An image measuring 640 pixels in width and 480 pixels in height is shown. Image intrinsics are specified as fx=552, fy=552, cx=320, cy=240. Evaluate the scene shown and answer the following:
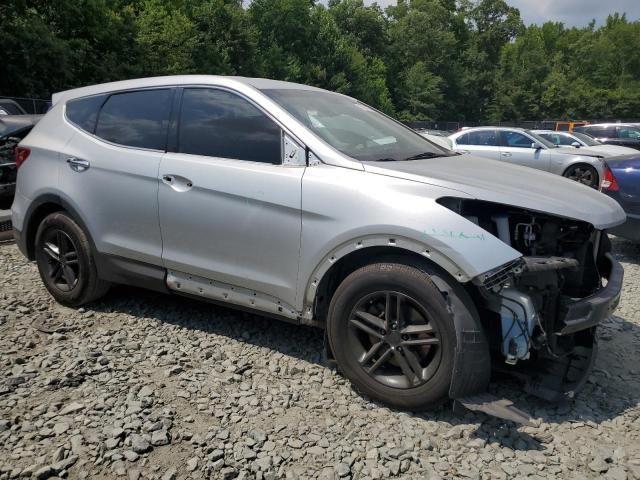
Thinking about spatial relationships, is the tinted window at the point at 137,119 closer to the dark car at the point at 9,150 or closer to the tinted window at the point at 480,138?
the dark car at the point at 9,150

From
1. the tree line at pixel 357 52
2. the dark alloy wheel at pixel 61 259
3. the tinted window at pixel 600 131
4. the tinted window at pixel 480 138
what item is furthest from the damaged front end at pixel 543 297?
the tree line at pixel 357 52

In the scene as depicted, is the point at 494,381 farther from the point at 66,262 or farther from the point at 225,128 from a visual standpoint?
the point at 66,262

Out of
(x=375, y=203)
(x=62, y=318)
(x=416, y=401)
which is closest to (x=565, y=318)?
(x=416, y=401)

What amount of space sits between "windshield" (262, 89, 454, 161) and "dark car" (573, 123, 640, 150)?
18.5m

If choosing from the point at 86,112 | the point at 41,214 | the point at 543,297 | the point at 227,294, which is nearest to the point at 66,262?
the point at 41,214

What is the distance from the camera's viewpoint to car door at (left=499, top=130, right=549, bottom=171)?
12.5 meters

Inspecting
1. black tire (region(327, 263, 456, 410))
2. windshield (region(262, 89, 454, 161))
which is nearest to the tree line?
windshield (region(262, 89, 454, 161))

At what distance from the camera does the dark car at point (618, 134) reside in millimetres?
19859

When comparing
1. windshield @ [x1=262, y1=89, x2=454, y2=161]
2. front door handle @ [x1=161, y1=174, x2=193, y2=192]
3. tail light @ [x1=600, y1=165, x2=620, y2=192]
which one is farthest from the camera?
tail light @ [x1=600, y1=165, x2=620, y2=192]

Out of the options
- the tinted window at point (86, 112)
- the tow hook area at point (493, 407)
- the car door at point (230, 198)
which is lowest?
the tow hook area at point (493, 407)

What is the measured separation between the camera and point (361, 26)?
222 ft

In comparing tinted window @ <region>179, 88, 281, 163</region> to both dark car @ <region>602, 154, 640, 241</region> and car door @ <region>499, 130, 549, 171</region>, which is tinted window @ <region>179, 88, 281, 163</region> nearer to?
dark car @ <region>602, 154, 640, 241</region>

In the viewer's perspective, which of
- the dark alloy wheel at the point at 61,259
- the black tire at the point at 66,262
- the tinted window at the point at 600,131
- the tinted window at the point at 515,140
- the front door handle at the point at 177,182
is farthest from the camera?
the tinted window at the point at 600,131

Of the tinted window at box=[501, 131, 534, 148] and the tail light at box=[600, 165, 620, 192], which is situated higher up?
the tail light at box=[600, 165, 620, 192]
